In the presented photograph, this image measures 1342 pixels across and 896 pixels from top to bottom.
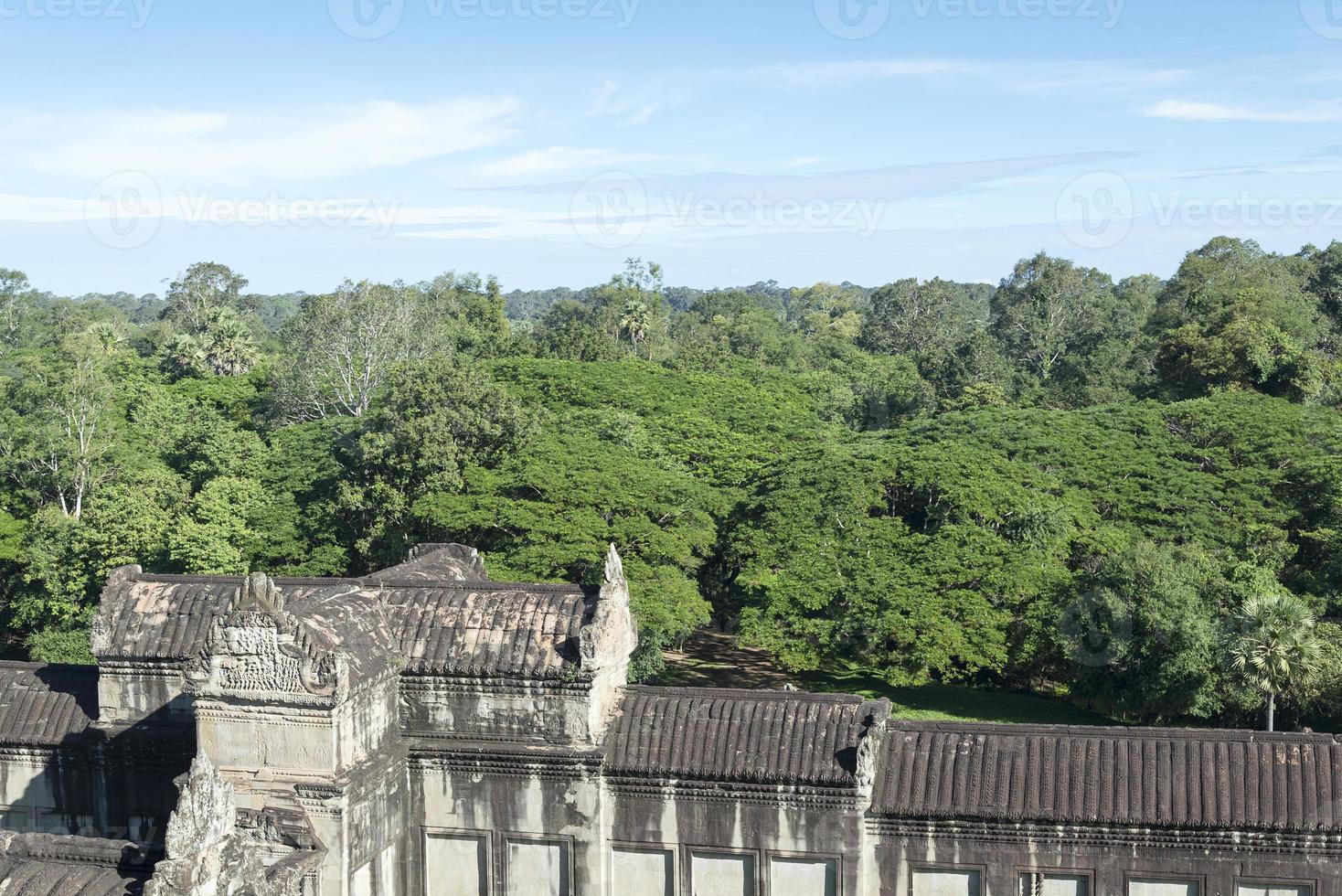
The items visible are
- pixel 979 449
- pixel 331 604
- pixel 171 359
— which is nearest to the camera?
pixel 331 604

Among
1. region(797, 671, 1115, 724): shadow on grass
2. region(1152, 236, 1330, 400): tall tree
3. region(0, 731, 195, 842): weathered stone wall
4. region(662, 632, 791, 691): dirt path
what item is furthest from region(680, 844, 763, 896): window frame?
region(1152, 236, 1330, 400): tall tree

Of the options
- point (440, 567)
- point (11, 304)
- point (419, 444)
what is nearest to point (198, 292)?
point (11, 304)

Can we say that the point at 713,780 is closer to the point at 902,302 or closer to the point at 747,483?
the point at 747,483

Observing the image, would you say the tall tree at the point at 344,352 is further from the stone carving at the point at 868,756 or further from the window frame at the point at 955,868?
the window frame at the point at 955,868

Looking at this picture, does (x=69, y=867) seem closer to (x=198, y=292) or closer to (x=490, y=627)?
(x=490, y=627)

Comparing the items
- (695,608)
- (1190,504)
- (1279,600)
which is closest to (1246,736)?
(1279,600)
